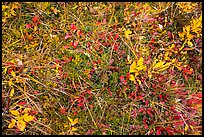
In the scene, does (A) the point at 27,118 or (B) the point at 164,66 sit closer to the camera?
(A) the point at 27,118

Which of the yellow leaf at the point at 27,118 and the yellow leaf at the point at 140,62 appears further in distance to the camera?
the yellow leaf at the point at 140,62

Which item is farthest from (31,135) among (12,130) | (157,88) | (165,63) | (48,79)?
(165,63)

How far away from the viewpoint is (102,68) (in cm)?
256

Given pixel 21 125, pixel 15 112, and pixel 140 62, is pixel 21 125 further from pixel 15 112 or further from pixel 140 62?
pixel 140 62

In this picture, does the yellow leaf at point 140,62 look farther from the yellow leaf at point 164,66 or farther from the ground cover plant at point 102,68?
the yellow leaf at point 164,66

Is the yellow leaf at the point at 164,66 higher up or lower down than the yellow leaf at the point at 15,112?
higher up

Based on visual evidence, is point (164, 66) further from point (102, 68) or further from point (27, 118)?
point (27, 118)

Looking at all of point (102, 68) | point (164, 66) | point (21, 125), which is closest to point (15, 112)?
point (21, 125)

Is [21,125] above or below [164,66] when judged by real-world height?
below


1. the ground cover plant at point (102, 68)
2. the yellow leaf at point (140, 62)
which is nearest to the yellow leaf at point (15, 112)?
the ground cover plant at point (102, 68)

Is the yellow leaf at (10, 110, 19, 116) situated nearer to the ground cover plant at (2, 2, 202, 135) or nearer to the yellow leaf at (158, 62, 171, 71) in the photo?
the ground cover plant at (2, 2, 202, 135)

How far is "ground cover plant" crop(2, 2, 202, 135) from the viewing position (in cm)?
247

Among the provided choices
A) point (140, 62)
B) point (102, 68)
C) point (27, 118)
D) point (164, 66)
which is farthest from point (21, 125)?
point (164, 66)

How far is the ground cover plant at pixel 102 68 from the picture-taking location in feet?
8.11
